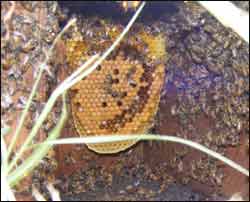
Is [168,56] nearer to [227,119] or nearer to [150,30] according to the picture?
[150,30]

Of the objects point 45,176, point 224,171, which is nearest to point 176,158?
point 224,171

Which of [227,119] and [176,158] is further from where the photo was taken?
[176,158]

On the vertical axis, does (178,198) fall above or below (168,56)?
below

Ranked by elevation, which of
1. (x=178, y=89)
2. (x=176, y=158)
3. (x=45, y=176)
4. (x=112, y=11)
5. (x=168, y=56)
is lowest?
(x=176, y=158)

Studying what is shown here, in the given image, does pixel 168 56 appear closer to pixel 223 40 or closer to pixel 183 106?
pixel 183 106

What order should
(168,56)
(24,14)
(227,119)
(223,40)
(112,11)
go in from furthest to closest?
(168,56) < (112,11) < (227,119) < (223,40) < (24,14)

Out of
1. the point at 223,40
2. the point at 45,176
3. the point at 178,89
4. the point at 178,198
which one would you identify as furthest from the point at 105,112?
the point at 45,176

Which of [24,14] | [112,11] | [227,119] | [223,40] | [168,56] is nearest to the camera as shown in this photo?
[24,14]
